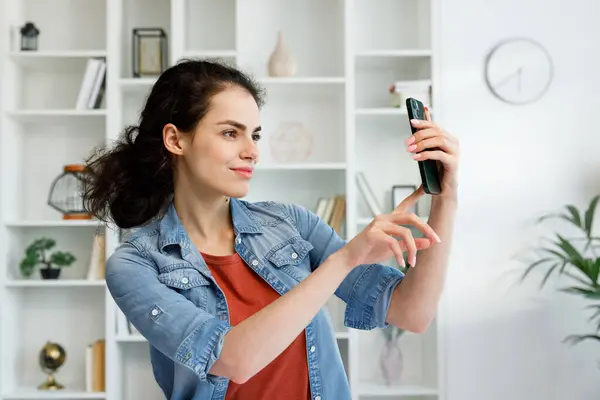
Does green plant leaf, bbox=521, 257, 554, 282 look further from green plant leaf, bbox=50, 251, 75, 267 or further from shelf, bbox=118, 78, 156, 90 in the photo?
green plant leaf, bbox=50, 251, 75, 267

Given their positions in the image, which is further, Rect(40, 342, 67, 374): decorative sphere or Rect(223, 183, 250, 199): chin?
Rect(40, 342, 67, 374): decorative sphere

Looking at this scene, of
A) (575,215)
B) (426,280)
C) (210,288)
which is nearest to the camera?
(426,280)

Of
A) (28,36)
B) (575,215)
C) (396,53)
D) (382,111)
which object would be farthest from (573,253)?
(28,36)

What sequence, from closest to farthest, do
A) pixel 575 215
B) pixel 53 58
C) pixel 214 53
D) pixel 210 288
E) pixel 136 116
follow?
1. pixel 210 288
2. pixel 575 215
3. pixel 214 53
4. pixel 53 58
5. pixel 136 116

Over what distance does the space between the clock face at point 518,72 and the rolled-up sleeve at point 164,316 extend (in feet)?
8.99

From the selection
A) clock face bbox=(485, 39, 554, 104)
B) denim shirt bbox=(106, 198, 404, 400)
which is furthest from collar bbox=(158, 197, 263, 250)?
clock face bbox=(485, 39, 554, 104)

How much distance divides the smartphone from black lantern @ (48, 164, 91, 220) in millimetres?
2664

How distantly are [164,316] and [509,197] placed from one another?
277 centimetres

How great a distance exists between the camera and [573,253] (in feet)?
11.4

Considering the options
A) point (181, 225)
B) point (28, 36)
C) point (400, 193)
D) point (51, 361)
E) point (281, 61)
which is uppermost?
point (28, 36)

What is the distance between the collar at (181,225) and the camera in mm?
1564

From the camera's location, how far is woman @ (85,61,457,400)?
4.25 ft

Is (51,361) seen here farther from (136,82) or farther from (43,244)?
(136,82)

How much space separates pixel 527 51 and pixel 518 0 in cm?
26
